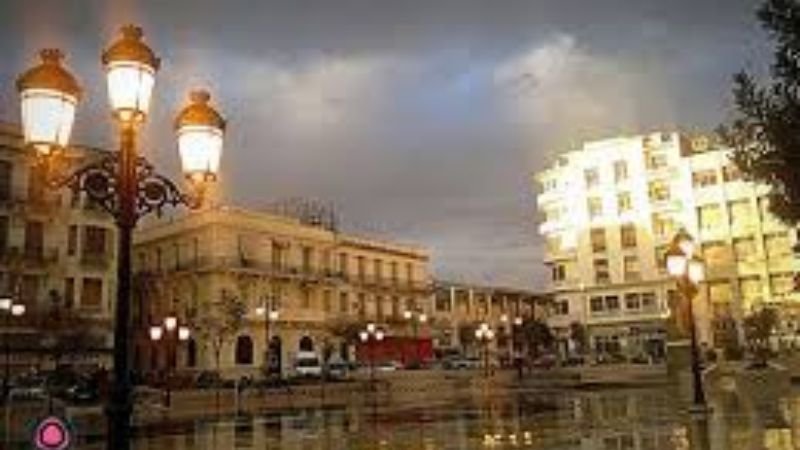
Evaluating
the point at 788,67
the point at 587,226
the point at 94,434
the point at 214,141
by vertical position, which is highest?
the point at 587,226

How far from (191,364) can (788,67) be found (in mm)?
57219

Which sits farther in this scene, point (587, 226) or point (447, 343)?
point (447, 343)

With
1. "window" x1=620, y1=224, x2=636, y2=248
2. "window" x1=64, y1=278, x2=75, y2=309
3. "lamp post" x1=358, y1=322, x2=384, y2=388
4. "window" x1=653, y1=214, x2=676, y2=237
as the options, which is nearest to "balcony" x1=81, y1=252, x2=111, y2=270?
"window" x1=64, y1=278, x2=75, y2=309

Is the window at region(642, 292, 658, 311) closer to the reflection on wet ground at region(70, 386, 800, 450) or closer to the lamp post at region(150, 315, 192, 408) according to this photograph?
the lamp post at region(150, 315, 192, 408)

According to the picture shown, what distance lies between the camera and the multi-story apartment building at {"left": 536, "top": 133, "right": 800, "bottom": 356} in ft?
237

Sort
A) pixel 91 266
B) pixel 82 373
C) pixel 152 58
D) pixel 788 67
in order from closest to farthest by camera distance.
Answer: pixel 152 58, pixel 788 67, pixel 82 373, pixel 91 266

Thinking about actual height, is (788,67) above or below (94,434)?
above

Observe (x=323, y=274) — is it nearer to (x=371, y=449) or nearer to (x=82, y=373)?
(x=82, y=373)

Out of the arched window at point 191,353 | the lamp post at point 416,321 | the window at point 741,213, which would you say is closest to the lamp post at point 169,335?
the arched window at point 191,353

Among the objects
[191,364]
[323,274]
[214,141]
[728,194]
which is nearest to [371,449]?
[214,141]

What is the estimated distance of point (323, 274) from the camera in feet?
241

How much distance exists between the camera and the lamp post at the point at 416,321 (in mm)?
76088

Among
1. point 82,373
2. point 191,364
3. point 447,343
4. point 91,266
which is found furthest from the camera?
point 447,343

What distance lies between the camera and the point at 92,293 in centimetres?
5506
